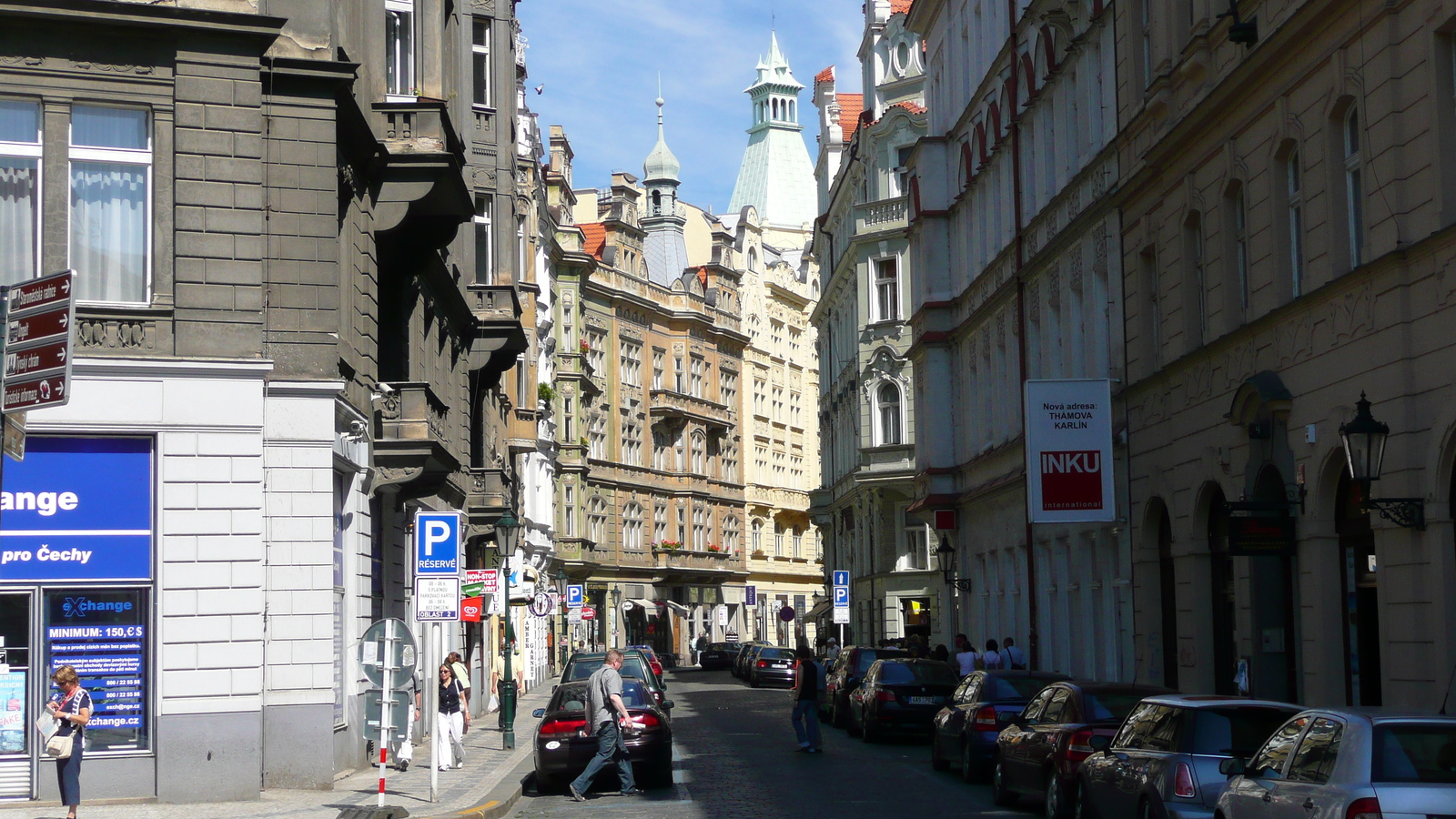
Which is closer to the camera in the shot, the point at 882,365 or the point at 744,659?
the point at 882,365

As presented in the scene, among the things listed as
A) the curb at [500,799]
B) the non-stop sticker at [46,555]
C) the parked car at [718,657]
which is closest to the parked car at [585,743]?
the curb at [500,799]

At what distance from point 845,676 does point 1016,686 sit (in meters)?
13.3

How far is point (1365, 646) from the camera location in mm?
19500

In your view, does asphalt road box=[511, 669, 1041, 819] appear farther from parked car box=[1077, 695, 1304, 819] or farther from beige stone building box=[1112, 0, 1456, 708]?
beige stone building box=[1112, 0, 1456, 708]

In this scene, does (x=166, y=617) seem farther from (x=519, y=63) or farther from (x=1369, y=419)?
(x=519, y=63)

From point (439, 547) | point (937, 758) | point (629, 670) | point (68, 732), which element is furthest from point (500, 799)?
point (629, 670)

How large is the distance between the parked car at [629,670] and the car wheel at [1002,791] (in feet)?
17.7

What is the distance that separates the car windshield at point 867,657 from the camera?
35.0 meters

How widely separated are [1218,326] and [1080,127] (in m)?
9.15

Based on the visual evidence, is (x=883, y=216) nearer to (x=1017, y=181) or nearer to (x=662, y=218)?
(x=1017, y=181)

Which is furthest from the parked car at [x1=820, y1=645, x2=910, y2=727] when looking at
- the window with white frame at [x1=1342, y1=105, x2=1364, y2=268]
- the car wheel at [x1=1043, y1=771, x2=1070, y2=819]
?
the car wheel at [x1=1043, y1=771, x2=1070, y2=819]

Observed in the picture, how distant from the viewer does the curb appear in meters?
18.0

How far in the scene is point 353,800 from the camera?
62.5 ft

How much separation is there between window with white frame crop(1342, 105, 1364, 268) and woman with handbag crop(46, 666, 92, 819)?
13801 millimetres
